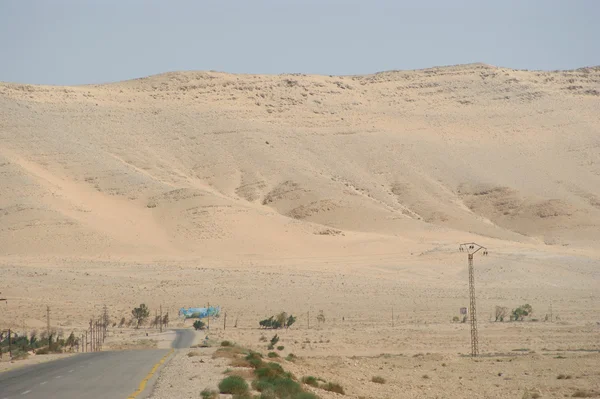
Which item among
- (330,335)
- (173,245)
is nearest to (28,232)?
(173,245)

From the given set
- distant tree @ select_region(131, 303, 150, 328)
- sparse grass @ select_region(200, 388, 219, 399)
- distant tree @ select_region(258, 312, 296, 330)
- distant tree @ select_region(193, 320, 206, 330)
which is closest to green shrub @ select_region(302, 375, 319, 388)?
sparse grass @ select_region(200, 388, 219, 399)

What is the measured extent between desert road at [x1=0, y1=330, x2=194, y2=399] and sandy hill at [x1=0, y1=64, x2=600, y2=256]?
45419mm

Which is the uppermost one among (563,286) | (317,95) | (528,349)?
(317,95)

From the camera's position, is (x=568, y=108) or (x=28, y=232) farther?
(x=568, y=108)

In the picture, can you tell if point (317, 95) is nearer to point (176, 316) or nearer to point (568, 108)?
point (568, 108)

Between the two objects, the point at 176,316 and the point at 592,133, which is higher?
the point at 592,133

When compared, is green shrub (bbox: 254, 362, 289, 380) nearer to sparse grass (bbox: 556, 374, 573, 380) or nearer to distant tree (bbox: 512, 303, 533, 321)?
sparse grass (bbox: 556, 374, 573, 380)

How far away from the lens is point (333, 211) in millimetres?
89062

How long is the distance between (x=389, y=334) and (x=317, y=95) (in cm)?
8728

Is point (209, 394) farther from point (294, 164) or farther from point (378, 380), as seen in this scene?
point (294, 164)

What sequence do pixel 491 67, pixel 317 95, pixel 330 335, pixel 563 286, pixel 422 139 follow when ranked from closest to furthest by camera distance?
1. pixel 330 335
2. pixel 563 286
3. pixel 422 139
4. pixel 317 95
5. pixel 491 67

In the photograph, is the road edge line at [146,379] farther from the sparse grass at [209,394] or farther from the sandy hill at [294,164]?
the sandy hill at [294,164]

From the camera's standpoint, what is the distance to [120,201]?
85.9m

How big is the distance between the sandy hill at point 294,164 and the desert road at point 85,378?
4542 centimetres
